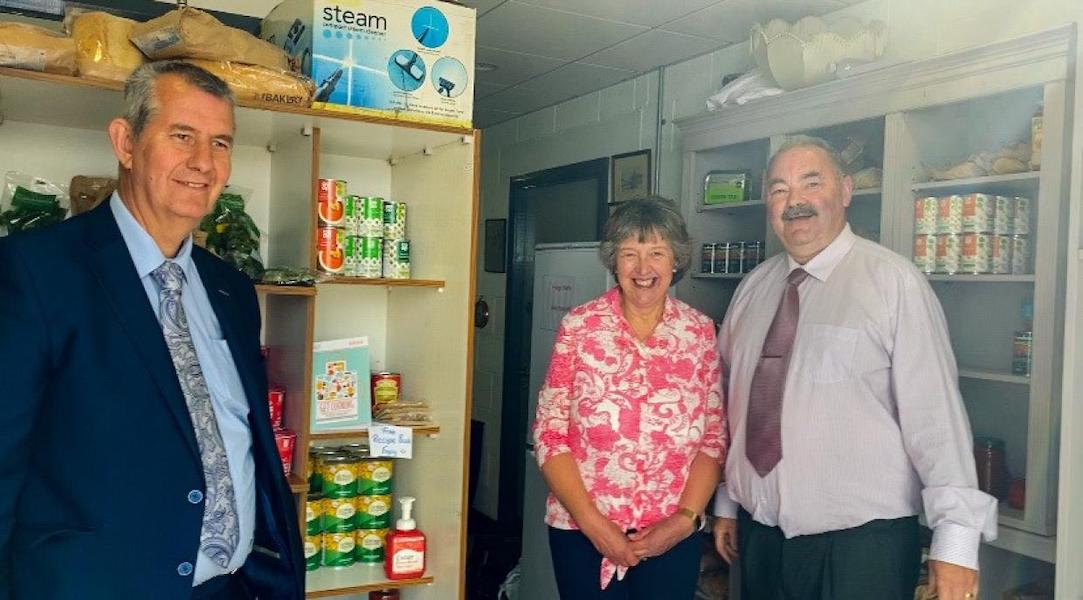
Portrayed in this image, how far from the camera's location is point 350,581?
2.31 metres

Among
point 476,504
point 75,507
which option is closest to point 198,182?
point 75,507

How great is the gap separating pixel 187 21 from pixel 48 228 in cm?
73

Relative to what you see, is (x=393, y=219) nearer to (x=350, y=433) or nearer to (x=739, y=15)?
(x=350, y=433)

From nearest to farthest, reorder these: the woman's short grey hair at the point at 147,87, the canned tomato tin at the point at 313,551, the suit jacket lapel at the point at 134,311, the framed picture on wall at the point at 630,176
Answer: the suit jacket lapel at the point at 134,311 < the woman's short grey hair at the point at 147,87 < the canned tomato tin at the point at 313,551 < the framed picture on wall at the point at 630,176

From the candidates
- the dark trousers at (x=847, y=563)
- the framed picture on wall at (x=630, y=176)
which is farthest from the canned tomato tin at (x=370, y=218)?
the framed picture on wall at (x=630, y=176)

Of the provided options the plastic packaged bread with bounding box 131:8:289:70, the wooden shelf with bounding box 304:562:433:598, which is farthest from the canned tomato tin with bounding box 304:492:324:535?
the plastic packaged bread with bounding box 131:8:289:70

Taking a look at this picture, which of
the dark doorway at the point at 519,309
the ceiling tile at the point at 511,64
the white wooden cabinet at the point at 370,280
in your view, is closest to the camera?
the white wooden cabinet at the point at 370,280

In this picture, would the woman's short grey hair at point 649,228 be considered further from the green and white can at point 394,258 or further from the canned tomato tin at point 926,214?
the canned tomato tin at point 926,214

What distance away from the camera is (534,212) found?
5008mm

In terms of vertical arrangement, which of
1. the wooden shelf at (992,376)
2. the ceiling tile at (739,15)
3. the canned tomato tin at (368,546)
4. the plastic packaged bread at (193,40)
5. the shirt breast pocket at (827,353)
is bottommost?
the canned tomato tin at (368,546)

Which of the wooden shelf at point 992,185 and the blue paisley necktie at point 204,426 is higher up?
the wooden shelf at point 992,185

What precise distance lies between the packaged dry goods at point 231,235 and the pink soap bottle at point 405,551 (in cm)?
84

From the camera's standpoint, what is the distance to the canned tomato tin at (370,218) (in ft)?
7.76

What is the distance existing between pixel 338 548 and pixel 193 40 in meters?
1.43
